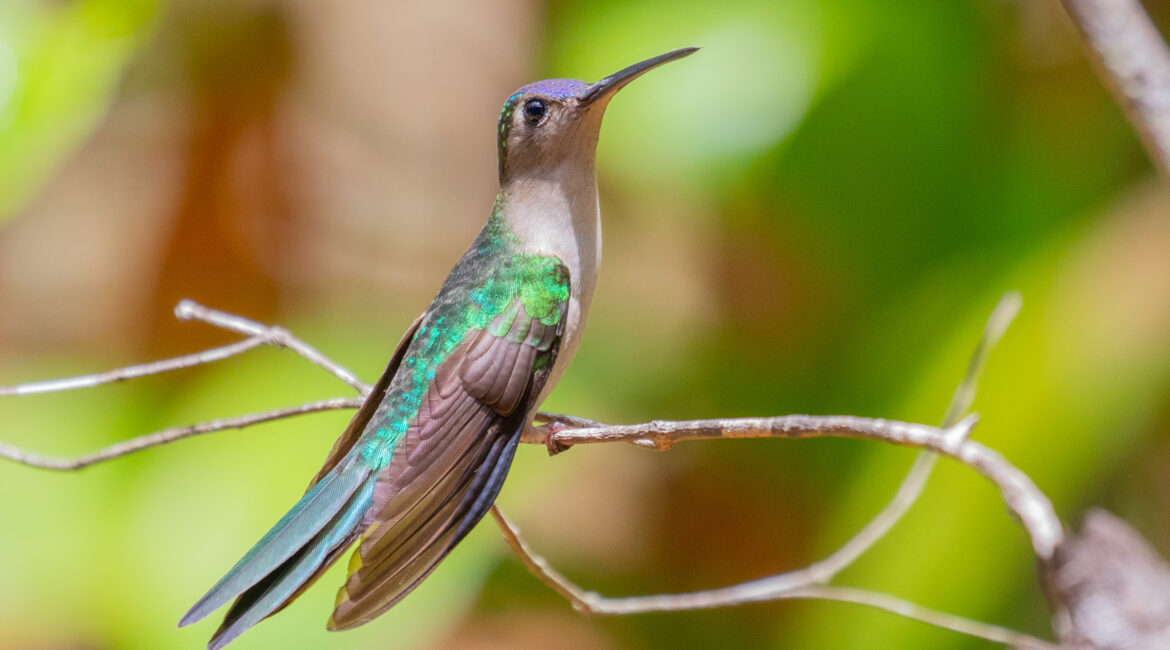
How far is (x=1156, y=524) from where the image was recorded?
2465 mm

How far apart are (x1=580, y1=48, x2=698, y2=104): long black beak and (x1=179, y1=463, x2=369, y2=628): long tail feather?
474 millimetres

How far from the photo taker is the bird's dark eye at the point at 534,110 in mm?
1130

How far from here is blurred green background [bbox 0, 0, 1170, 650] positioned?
1938 mm

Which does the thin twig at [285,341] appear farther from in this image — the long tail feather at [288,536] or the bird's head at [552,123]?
the bird's head at [552,123]

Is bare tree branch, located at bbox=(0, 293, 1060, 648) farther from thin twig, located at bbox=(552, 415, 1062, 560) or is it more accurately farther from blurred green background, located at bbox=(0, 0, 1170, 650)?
blurred green background, located at bbox=(0, 0, 1170, 650)

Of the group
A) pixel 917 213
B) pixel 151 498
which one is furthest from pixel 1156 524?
pixel 151 498

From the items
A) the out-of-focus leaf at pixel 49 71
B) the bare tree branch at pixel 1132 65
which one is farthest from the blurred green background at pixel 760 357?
the bare tree branch at pixel 1132 65

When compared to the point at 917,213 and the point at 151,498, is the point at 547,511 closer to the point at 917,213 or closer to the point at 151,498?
the point at 151,498

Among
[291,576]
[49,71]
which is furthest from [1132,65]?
[49,71]

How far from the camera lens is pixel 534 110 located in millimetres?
1135

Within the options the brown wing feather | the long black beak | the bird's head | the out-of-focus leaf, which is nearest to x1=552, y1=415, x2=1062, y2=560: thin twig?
the brown wing feather

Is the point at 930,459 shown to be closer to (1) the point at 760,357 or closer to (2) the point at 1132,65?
(2) the point at 1132,65

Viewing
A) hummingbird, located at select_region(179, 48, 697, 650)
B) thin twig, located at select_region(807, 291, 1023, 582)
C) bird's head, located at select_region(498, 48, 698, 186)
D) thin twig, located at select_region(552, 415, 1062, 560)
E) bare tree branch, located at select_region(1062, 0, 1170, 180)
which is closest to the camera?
thin twig, located at select_region(552, 415, 1062, 560)

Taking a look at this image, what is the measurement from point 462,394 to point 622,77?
37 centimetres
